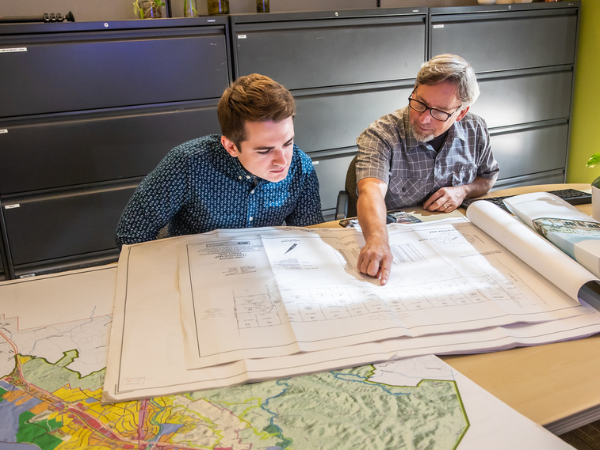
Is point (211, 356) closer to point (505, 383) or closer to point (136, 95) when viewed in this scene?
point (505, 383)

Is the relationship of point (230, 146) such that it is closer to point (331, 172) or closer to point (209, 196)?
point (209, 196)

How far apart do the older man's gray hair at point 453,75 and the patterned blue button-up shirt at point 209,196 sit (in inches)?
19.1

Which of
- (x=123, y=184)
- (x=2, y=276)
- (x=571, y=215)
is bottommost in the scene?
(x=2, y=276)

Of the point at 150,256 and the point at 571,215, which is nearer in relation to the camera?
the point at 150,256

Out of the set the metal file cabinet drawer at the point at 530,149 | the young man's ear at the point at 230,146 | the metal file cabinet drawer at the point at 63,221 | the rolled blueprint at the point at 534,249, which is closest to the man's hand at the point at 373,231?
the rolled blueprint at the point at 534,249

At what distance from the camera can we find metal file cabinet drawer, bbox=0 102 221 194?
2.32 m

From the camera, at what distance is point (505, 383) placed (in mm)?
749

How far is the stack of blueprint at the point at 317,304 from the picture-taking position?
800 millimetres

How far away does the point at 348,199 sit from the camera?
6.34 ft

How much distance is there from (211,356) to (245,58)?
2038mm

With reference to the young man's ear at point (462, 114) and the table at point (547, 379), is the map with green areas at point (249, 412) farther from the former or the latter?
the young man's ear at point (462, 114)

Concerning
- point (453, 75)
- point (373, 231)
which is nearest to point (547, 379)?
point (373, 231)

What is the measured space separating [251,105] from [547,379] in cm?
86

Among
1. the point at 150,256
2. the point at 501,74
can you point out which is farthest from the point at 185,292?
the point at 501,74
